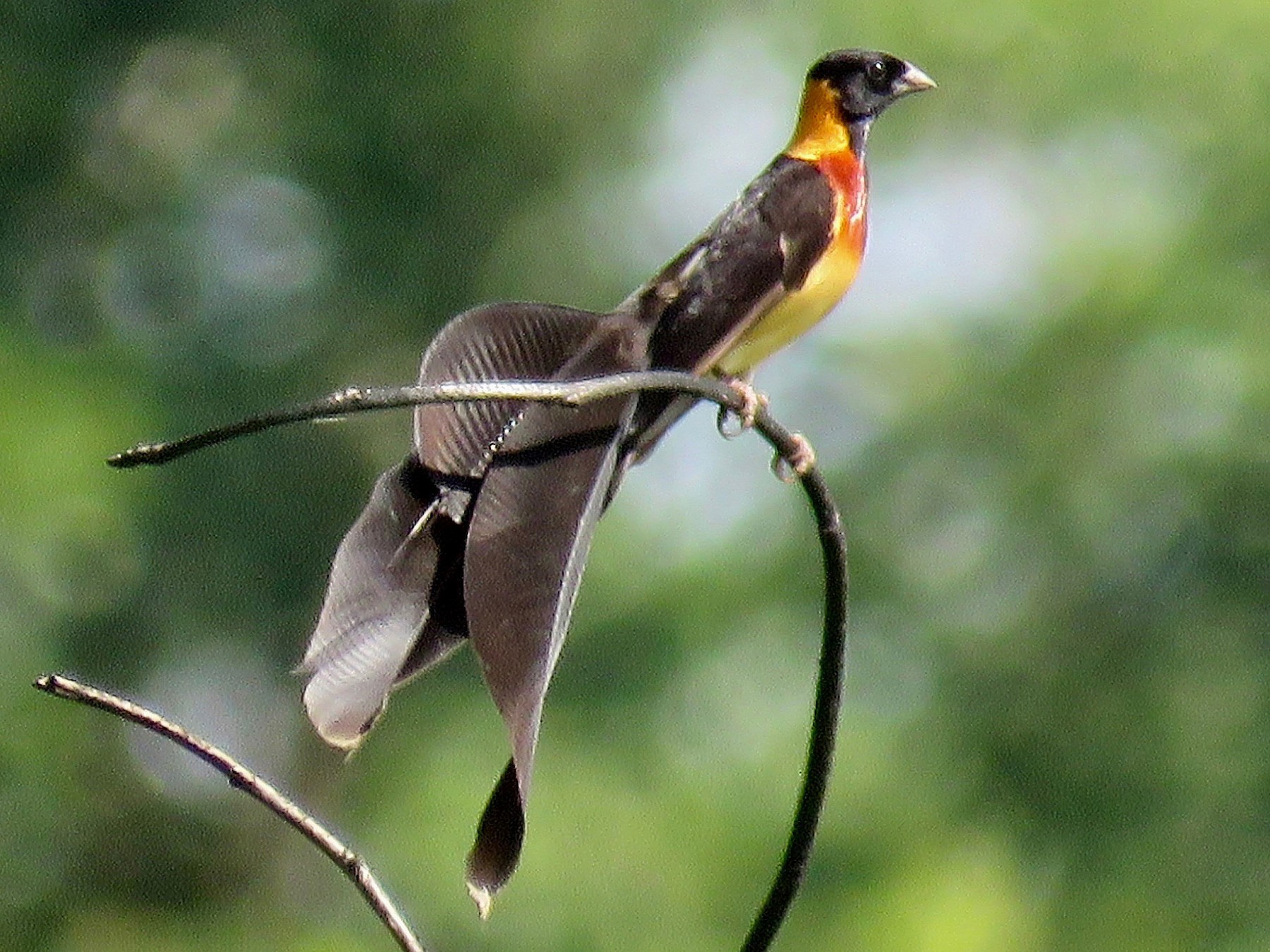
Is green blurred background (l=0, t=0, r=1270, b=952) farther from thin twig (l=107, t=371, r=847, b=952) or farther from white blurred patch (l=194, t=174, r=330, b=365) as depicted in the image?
thin twig (l=107, t=371, r=847, b=952)

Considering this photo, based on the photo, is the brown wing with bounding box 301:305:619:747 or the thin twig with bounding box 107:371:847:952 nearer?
the thin twig with bounding box 107:371:847:952

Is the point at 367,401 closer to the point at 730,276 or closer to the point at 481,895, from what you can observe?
the point at 481,895

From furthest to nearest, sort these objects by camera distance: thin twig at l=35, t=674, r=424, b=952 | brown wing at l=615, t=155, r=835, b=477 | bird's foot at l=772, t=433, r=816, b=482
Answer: brown wing at l=615, t=155, r=835, b=477
bird's foot at l=772, t=433, r=816, b=482
thin twig at l=35, t=674, r=424, b=952

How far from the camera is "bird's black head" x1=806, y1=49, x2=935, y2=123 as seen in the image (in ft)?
10.9

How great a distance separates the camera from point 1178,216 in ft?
23.2

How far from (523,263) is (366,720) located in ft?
23.8

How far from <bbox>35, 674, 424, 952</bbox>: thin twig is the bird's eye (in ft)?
6.74

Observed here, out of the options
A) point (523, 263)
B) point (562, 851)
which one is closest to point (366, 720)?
point (562, 851)

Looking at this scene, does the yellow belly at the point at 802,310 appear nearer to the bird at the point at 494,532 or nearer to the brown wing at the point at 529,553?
the bird at the point at 494,532

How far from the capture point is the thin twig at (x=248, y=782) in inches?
60.9

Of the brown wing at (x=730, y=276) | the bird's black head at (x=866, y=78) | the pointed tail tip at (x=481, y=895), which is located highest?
the bird's black head at (x=866, y=78)

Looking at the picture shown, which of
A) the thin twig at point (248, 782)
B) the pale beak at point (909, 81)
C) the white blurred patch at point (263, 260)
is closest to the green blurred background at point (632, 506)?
the white blurred patch at point (263, 260)

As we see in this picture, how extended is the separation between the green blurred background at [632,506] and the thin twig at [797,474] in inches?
189

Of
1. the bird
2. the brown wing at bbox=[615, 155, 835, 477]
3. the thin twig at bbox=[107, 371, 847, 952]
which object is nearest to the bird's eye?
the brown wing at bbox=[615, 155, 835, 477]
